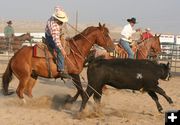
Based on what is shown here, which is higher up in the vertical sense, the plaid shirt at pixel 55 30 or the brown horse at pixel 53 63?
the plaid shirt at pixel 55 30

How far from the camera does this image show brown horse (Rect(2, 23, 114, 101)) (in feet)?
27.6

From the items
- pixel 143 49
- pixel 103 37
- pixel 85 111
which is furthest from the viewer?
pixel 143 49

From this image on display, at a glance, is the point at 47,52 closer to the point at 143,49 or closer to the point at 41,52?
the point at 41,52

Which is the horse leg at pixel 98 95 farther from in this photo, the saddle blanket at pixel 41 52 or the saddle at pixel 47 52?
the saddle blanket at pixel 41 52

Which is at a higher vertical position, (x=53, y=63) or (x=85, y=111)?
(x=53, y=63)

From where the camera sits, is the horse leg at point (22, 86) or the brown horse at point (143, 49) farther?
the brown horse at point (143, 49)

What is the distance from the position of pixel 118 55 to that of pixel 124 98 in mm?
2035

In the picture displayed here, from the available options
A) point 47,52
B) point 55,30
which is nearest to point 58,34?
point 55,30

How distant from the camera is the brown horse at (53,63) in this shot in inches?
331

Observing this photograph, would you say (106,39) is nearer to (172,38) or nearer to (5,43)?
(5,43)

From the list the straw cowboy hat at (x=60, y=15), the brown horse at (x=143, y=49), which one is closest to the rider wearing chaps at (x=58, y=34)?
the straw cowboy hat at (x=60, y=15)

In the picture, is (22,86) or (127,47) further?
(127,47)

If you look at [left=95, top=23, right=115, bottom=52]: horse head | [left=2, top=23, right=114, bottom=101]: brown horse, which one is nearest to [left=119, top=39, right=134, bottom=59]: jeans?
[left=2, top=23, right=114, bottom=101]: brown horse

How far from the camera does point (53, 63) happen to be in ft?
27.5
